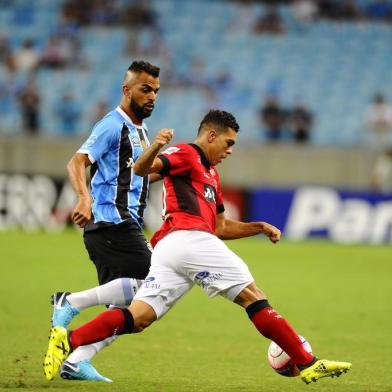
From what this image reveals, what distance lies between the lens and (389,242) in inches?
876

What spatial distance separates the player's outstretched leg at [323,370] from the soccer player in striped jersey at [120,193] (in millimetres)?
1397

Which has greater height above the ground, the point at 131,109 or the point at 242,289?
the point at 131,109

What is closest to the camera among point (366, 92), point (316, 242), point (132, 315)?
point (132, 315)

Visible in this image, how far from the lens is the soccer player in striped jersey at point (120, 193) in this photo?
7.59m


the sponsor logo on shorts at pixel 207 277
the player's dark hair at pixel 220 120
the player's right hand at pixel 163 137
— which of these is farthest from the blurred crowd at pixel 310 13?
the player's right hand at pixel 163 137

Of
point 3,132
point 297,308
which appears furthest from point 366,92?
point 297,308

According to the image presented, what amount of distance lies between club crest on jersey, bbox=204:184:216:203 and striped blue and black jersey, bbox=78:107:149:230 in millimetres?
623

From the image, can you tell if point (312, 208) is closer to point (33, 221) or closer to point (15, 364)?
point (33, 221)

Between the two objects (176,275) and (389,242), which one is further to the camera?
(389,242)

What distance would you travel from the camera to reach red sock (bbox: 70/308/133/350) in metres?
7.00

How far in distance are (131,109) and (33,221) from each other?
14.8 m

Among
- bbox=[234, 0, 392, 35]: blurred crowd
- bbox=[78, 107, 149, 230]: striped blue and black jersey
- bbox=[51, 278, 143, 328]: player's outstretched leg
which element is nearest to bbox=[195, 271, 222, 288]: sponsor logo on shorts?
bbox=[51, 278, 143, 328]: player's outstretched leg

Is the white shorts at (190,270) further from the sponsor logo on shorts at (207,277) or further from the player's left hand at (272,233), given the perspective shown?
the player's left hand at (272,233)

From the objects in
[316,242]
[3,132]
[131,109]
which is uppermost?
[131,109]
